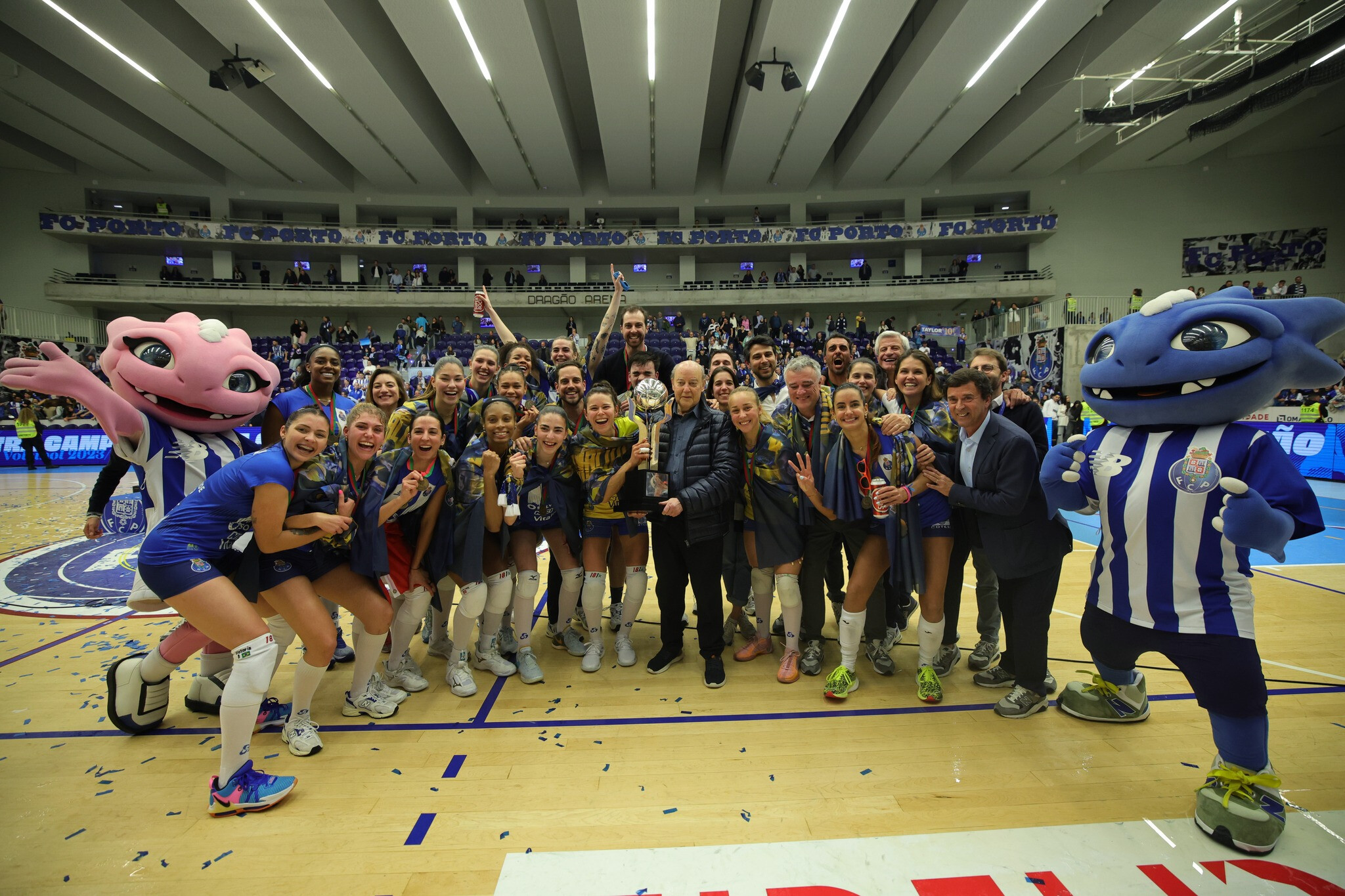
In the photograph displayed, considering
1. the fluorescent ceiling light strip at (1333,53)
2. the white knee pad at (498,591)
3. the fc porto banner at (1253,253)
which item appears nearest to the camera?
the white knee pad at (498,591)

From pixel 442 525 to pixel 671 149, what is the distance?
2333 centimetres

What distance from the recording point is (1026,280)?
82.4ft

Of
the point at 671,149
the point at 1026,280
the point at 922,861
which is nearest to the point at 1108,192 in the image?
the point at 1026,280

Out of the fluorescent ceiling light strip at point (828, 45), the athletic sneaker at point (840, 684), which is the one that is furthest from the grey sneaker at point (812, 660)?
the fluorescent ceiling light strip at point (828, 45)

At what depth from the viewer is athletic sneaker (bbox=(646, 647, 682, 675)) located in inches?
150

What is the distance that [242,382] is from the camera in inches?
130

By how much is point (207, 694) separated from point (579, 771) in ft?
7.76

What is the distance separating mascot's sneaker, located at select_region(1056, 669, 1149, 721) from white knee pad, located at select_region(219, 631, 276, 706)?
412 cm

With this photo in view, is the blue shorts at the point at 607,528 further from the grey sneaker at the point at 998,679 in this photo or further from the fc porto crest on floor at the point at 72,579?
the fc porto crest on floor at the point at 72,579

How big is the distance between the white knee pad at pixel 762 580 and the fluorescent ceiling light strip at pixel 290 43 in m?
19.0

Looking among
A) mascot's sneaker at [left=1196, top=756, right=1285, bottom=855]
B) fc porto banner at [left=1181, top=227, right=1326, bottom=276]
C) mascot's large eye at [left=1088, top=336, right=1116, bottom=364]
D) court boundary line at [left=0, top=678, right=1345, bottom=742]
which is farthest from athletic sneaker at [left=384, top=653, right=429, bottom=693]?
fc porto banner at [left=1181, top=227, right=1326, bottom=276]

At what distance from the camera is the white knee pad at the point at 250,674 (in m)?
2.44

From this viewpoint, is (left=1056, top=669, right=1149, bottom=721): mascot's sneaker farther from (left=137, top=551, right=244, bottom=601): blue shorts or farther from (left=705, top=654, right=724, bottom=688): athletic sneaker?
(left=137, top=551, right=244, bottom=601): blue shorts

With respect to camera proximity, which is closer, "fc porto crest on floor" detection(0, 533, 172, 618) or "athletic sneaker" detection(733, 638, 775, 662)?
"athletic sneaker" detection(733, 638, 775, 662)
